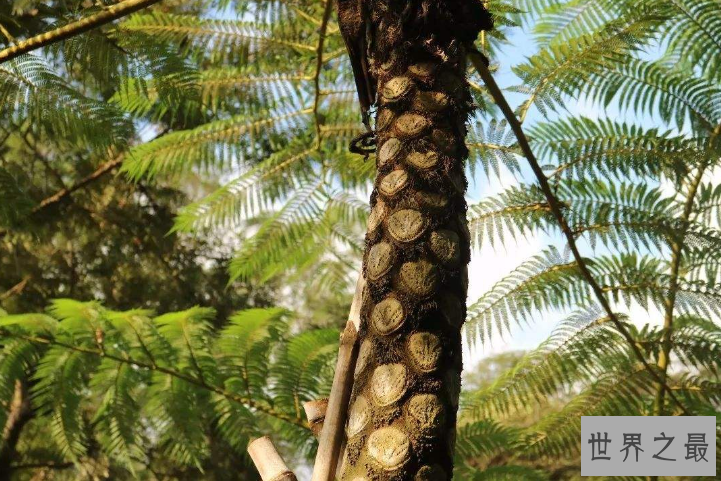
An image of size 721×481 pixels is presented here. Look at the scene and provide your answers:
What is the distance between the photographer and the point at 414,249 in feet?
2.12

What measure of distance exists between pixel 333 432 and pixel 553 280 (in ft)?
3.29

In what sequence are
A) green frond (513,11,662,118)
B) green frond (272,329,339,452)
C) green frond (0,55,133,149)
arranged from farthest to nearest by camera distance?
green frond (272,329,339,452), green frond (513,11,662,118), green frond (0,55,133,149)

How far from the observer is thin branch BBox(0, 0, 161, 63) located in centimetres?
75

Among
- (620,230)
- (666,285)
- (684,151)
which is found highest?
(684,151)

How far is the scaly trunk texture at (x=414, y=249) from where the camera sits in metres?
0.60

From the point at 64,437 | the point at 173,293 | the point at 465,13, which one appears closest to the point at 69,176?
the point at 173,293

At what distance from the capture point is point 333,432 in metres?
0.66

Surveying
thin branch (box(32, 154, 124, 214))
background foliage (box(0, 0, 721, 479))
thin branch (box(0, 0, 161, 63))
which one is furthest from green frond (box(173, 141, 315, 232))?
thin branch (box(32, 154, 124, 214))

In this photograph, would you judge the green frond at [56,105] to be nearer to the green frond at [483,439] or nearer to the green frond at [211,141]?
the green frond at [211,141]

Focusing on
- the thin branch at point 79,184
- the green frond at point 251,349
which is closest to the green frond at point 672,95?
the green frond at point 251,349

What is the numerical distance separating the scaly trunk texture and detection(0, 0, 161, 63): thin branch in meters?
0.20

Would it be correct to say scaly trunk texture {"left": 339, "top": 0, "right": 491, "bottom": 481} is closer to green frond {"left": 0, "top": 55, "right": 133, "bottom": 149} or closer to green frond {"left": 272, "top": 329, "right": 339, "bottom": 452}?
green frond {"left": 0, "top": 55, "right": 133, "bottom": 149}

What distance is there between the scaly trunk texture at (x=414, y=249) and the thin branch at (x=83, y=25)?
20 centimetres

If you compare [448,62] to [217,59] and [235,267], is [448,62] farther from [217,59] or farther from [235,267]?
[235,267]
